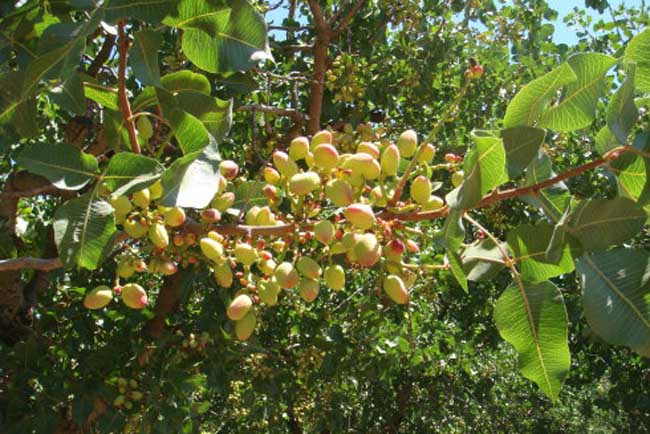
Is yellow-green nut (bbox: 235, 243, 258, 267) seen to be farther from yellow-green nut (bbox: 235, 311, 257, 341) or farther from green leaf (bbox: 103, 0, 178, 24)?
green leaf (bbox: 103, 0, 178, 24)

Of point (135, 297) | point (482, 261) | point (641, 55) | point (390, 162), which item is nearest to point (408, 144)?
point (390, 162)

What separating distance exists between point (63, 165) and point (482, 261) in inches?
22.3

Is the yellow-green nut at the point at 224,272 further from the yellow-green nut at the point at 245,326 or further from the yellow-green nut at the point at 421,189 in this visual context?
the yellow-green nut at the point at 421,189

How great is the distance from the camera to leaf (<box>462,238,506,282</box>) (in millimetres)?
858

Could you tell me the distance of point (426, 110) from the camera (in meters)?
3.79

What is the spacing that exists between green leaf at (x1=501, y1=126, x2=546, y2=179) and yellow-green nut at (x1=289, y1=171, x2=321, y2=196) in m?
0.24

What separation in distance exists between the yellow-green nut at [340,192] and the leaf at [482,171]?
144 mm

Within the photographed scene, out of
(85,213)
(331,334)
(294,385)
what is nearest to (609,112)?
(85,213)

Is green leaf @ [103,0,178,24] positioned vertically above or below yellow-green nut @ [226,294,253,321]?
above

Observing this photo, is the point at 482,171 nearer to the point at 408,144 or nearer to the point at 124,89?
the point at 408,144

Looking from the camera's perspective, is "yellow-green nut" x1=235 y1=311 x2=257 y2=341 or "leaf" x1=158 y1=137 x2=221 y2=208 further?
"yellow-green nut" x1=235 y1=311 x2=257 y2=341

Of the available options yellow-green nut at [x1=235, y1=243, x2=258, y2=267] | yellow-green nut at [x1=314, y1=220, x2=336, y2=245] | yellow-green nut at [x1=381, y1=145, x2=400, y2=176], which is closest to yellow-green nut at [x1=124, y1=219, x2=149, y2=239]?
yellow-green nut at [x1=235, y1=243, x2=258, y2=267]

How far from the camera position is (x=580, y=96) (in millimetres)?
878

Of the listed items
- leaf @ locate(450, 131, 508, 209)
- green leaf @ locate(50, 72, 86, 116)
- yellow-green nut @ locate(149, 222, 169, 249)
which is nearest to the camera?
leaf @ locate(450, 131, 508, 209)
